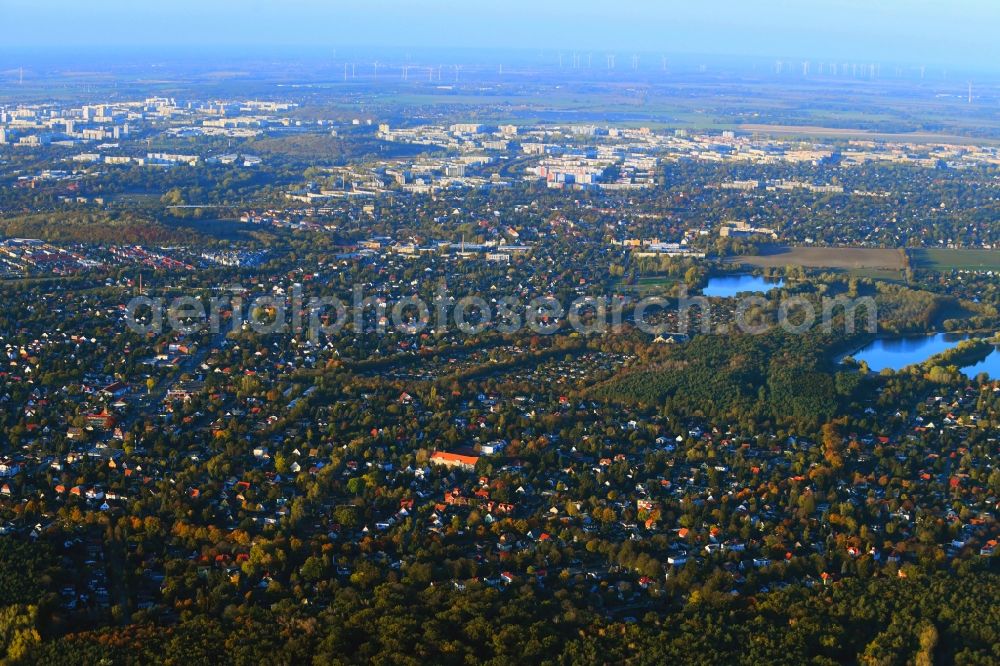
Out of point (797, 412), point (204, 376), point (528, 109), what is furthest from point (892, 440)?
point (528, 109)

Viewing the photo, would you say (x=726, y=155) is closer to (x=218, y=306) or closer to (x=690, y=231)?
(x=690, y=231)

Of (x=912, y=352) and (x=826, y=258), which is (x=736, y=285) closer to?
(x=826, y=258)

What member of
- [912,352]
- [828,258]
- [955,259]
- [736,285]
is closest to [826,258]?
[828,258]

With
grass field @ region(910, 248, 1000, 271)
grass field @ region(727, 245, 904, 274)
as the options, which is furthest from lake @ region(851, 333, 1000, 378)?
grass field @ region(910, 248, 1000, 271)

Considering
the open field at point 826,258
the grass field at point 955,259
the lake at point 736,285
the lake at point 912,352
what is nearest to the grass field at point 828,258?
the open field at point 826,258

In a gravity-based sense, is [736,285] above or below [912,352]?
above

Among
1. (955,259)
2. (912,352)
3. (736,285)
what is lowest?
(912,352)
